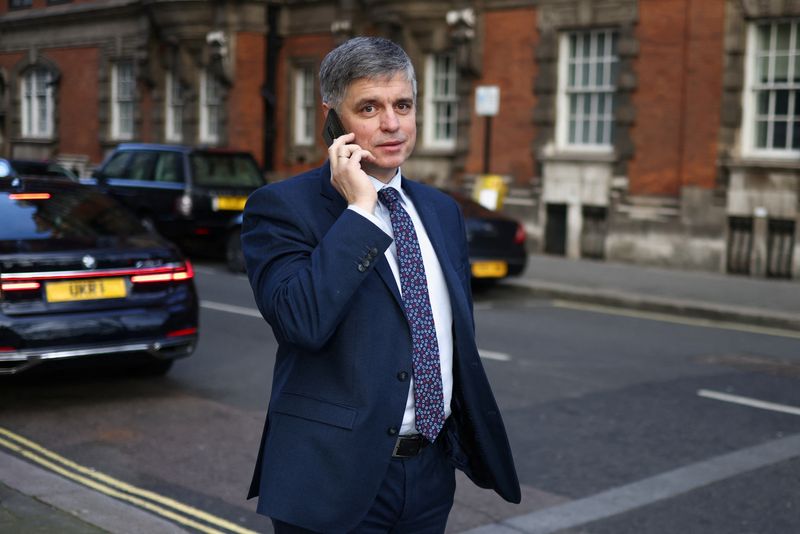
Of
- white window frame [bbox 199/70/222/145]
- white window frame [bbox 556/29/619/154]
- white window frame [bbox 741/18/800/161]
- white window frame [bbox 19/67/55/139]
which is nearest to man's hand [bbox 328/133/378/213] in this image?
white window frame [bbox 741/18/800/161]

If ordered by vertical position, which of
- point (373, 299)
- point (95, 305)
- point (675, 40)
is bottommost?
point (95, 305)

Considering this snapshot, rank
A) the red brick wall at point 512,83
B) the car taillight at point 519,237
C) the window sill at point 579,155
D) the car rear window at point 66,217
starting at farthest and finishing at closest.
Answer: the red brick wall at point 512,83
the window sill at point 579,155
the car taillight at point 519,237
the car rear window at point 66,217

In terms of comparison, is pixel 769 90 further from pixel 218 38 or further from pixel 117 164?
pixel 218 38

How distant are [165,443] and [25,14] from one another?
33.5 meters

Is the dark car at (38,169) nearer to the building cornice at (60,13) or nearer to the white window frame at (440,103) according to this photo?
the white window frame at (440,103)

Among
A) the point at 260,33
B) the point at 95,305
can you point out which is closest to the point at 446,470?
the point at 95,305

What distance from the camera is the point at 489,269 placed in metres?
14.6

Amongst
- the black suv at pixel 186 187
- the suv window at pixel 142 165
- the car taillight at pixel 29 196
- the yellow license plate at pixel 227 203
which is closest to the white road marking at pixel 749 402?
the car taillight at pixel 29 196

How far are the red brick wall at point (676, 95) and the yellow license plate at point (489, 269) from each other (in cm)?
471

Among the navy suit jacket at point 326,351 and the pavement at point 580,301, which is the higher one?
the navy suit jacket at point 326,351

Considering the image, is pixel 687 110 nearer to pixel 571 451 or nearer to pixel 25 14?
pixel 571 451

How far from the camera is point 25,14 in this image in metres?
36.8

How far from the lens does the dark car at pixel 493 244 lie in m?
14.5

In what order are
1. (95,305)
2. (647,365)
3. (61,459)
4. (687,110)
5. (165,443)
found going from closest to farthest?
1. (61,459)
2. (165,443)
3. (95,305)
4. (647,365)
5. (687,110)
